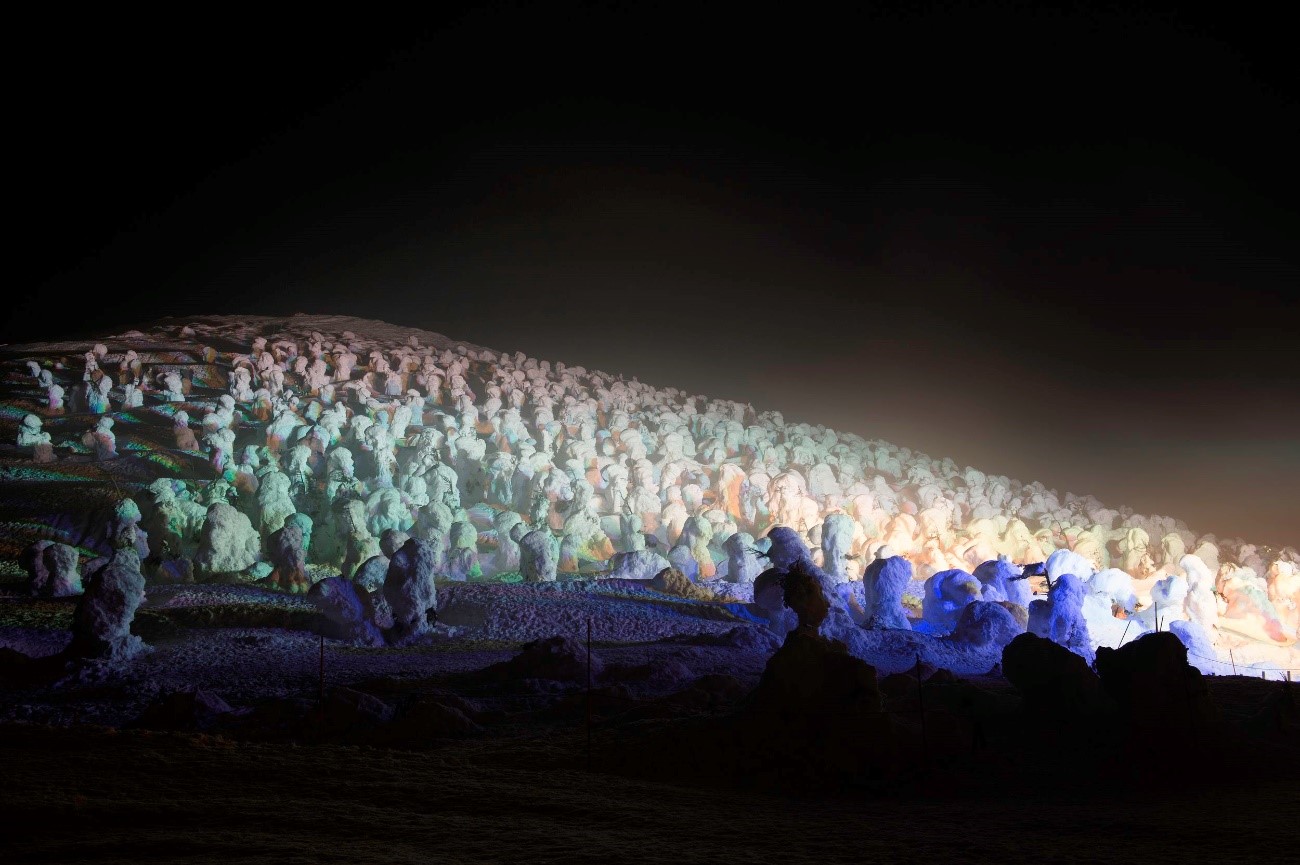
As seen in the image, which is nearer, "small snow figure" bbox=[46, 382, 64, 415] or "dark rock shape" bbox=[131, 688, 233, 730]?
"dark rock shape" bbox=[131, 688, 233, 730]

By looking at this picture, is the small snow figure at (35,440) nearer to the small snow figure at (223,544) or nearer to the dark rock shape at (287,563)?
the small snow figure at (223,544)

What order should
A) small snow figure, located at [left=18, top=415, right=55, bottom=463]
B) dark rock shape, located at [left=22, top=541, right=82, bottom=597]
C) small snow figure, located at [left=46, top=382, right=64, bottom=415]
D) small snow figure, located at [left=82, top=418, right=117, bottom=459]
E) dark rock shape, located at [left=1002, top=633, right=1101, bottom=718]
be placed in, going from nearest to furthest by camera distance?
dark rock shape, located at [left=1002, top=633, right=1101, bottom=718]
dark rock shape, located at [left=22, top=541, right=82, bottom=597]
small snow figure, located at [left=18, top=415, right=55, bottom=463]
small snow figure, located at [left=82, top=418, right=117, bottom=459]
small snow figure, located at [left=46, top=382, right=64, bottom=415]

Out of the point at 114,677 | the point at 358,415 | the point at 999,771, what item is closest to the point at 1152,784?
the point at 999,771

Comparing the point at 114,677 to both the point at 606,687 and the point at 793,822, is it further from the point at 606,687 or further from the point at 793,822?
the point at 793,822

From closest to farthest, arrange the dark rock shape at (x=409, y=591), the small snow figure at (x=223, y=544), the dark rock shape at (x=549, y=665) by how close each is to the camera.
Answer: the dark rock shape at (x=549, y=665) → the dark rock shape at (x=409, y=591) → the small snow figure at (x=223, y=544)

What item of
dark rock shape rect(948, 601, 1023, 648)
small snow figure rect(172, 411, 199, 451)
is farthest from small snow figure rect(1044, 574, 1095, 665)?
small snow figure rect(172, 411, 199, 451)

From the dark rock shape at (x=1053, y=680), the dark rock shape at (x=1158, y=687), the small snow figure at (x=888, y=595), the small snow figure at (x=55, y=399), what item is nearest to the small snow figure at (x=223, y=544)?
the small snow figure at (x=55, y=399)

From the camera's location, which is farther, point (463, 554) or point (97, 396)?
point (97, 396)

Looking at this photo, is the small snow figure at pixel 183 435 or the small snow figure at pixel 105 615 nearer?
the small snow figure at pixel 105 615

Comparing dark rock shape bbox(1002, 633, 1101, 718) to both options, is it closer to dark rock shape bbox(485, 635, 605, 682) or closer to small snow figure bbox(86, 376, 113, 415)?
dark rock shape bbox(485, 635, 605, 682)

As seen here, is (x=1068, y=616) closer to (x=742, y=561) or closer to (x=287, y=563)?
(x=742, y=561)

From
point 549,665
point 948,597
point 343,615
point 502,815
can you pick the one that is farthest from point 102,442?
point 948,597

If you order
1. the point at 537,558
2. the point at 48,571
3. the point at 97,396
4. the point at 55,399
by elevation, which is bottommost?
the point at 48,571

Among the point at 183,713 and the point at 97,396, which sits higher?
the point at 97,396
